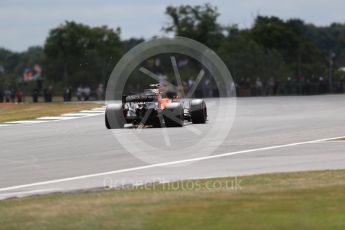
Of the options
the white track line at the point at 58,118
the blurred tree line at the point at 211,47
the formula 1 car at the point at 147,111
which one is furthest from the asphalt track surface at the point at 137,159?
the blurred tree line at the point at 211,47

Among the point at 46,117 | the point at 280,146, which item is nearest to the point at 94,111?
the point at 46,117

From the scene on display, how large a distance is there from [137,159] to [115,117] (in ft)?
26.3

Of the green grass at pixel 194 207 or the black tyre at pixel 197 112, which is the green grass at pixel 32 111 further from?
the green grass at pixel 194 207

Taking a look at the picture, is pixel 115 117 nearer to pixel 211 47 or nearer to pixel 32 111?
pixel 32 111

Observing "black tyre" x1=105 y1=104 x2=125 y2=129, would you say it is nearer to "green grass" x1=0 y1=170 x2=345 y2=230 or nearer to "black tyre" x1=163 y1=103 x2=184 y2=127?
"black tyre" x1=163 y1=103 x2=184 y2=127

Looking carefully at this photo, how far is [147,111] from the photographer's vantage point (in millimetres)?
23031

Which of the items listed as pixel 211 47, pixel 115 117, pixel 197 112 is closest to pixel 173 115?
pixel 197 112

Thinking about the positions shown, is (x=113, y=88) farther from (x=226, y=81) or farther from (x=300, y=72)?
(x=300, y=72)

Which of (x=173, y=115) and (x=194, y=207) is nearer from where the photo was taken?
(x=194, y=207)

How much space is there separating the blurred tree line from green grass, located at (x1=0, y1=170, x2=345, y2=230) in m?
40.5

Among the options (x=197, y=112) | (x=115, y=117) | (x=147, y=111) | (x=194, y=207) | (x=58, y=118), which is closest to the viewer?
(x=194, y=207)

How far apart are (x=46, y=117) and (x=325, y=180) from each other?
72.0 feet

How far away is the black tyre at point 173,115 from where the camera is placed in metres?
23.2

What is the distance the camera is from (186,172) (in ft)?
44.7
